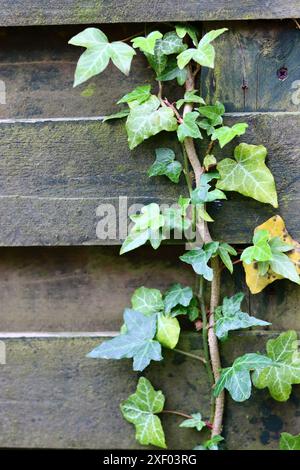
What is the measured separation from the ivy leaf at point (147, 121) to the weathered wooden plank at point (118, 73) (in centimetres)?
10

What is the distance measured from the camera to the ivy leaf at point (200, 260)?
1.07 meters

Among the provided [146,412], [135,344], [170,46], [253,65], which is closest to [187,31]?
[170,46]

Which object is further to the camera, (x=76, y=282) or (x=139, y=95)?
(x=76, y=282)

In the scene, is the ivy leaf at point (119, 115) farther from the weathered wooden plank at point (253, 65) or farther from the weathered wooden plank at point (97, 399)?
the weathered wooden plank at point (97, 399)

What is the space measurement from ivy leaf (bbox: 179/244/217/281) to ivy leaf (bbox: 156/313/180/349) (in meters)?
0.12

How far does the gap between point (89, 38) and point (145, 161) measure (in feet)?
0.86

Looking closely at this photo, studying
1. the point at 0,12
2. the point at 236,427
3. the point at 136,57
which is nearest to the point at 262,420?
the point at 236,427

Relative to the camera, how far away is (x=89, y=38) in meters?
1.05

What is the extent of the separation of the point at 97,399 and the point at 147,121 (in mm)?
585

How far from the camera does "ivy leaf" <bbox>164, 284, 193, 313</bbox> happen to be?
1.11 m

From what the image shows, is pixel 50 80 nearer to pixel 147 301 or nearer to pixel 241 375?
pixel 147 301

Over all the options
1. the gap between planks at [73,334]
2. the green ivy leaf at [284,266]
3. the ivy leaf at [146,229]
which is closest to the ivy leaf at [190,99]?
the ivy leaf at [146,229]

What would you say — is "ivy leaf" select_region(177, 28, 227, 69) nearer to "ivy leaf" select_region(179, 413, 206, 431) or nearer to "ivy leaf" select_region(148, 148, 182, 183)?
"ivy leaf" select_region(148, 148, 182, 183)

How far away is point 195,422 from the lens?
3.70 feet
